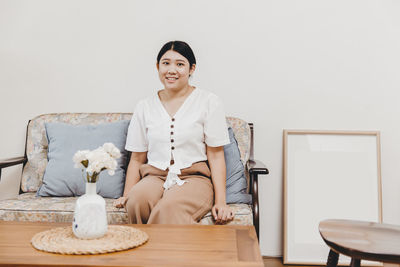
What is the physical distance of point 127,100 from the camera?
8.28 ft

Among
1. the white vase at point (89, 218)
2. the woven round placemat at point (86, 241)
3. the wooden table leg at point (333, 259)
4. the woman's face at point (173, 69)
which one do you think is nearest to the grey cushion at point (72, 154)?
the woman's face at point (173, 69)

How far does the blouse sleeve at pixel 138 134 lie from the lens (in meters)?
2.05

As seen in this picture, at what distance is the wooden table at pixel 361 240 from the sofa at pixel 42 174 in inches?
17.5

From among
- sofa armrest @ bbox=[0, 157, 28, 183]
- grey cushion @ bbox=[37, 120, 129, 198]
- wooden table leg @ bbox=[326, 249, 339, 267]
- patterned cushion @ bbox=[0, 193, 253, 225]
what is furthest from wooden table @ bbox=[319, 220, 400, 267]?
sofa armrest @ bbox=[0, 157, 28, 183]

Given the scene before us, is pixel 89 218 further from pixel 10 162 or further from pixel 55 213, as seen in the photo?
pixel 10 162

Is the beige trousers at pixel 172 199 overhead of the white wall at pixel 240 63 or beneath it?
beneath

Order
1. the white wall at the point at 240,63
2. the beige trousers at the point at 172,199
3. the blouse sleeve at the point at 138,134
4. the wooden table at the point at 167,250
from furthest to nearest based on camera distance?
the white wall at the point at 240,63 → the blouse sleeve at the point at 138,134 → the beige trousers at the point at 172,199 → the wooden table at the point at 167,250

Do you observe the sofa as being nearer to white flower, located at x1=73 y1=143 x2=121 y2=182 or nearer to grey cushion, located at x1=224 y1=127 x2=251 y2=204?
grey cushion, located at x1=224 y1=127 x2=251 y2=204

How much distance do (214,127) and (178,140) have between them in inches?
7.6

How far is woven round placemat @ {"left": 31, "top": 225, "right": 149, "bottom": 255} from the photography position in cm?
117

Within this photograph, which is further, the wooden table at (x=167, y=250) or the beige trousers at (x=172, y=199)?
the beige trousers at (x=172, y=199)

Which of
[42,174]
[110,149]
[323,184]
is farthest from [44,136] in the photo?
[323,184]

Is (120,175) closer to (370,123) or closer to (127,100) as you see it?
(127,100)

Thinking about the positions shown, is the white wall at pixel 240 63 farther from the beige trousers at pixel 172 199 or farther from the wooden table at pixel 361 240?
the wooden table at pixel 361 240
